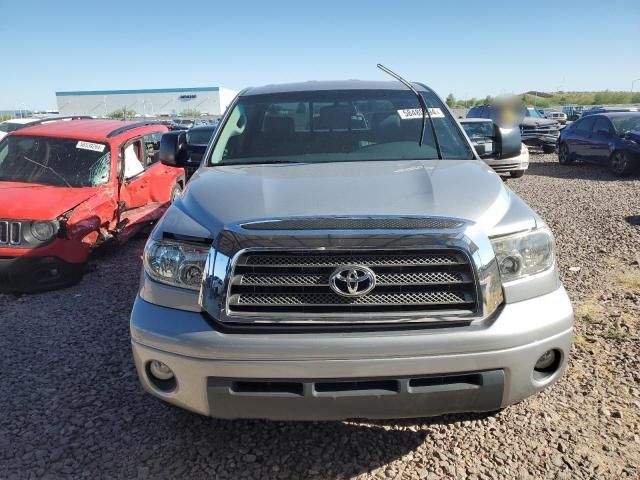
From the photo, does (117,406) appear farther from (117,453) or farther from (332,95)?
(332,95)

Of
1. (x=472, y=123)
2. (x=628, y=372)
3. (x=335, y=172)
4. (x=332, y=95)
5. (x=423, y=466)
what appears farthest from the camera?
(x=472, y=123)

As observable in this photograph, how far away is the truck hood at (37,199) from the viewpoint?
505 centimetres

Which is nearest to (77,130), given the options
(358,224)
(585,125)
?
(358,224)

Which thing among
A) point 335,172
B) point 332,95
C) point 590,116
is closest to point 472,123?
point 590,116

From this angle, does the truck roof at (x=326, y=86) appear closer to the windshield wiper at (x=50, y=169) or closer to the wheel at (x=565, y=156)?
the windshield wiper at (x=50, y=169)

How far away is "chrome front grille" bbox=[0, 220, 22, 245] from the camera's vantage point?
5008 mm

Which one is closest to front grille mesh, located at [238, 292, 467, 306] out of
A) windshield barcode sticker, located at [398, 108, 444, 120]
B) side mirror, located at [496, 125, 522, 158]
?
windshield barcode sticker, located at [398, 108, 444, 120]

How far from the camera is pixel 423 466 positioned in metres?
2.51

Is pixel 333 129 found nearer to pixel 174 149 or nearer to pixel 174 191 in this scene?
pixel 174 149

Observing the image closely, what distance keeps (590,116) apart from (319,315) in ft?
50.6

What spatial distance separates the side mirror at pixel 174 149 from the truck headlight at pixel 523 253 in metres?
2.59

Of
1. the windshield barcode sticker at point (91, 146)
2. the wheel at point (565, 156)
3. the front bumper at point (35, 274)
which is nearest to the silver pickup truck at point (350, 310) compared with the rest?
the front bumper at point (35, 274)

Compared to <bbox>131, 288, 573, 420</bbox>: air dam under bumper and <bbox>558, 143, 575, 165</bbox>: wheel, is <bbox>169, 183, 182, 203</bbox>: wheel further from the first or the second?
<bbox>558, 143, 575, 165</bbox>: wheel

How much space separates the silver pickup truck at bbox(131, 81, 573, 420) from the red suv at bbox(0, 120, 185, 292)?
336 cm
